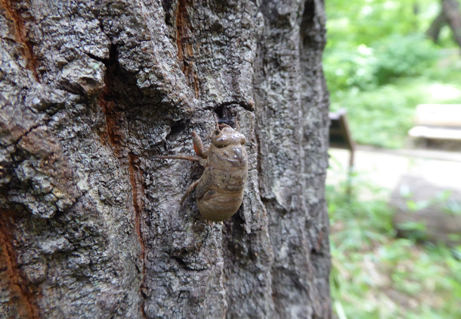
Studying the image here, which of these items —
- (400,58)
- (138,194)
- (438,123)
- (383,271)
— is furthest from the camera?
(400,58)

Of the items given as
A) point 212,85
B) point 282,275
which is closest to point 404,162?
point 282,275

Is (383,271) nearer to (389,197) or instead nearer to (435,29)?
(389,197)

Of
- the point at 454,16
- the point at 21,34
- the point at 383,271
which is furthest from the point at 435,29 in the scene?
the point at 21,34

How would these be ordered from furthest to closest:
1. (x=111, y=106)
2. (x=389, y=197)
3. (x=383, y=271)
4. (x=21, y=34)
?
(x=389, y=197), (x=383, y=271), (x=111, y=106), (x=21, y=34)

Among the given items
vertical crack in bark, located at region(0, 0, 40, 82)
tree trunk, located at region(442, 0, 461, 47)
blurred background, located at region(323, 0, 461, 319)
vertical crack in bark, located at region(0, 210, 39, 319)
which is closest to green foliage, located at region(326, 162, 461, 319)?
blurred background, located at region(323, 0, 461, 319)

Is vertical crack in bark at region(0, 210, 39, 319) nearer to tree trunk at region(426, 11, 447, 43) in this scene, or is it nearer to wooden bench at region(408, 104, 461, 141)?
wooden bench at region(408, 104, 461, 141)

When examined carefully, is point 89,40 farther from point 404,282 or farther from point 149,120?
point 404,282
